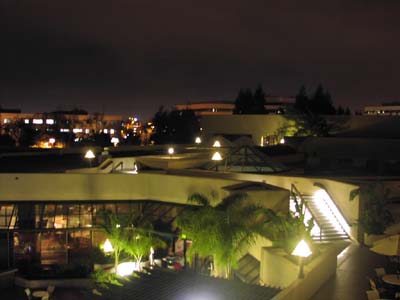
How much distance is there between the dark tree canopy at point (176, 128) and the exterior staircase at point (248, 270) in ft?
158

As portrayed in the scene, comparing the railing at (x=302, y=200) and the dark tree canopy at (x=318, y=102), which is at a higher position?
the dark tree canopy at (x=318, y=102)

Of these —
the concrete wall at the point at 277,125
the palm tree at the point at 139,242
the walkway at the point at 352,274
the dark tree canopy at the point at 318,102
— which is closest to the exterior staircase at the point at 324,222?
the walkway at the point at 352,274

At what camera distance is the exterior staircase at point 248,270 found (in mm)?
14938

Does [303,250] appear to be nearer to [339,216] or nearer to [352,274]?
[352,274]

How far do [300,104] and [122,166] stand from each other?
36993mm

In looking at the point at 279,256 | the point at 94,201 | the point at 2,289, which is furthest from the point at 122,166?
the point at 279,256

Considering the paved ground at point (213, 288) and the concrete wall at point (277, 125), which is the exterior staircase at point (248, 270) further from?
the concrete wall at point (277, 125)

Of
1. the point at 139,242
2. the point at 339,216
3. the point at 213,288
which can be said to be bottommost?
the point at 139,242

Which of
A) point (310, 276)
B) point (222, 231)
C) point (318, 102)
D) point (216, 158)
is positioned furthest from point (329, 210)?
point (318, 102)

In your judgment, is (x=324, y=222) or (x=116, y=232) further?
(x=116, y=232)

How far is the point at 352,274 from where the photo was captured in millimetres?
12367

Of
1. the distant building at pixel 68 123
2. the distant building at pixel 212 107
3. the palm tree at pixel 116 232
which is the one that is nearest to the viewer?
the palm tree at pixel 116 232

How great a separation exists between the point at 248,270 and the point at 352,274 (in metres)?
3.96

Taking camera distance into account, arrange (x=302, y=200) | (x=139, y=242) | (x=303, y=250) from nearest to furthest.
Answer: (x=303, y=250) < (x=302, y=200) < (x=139, y=242)
